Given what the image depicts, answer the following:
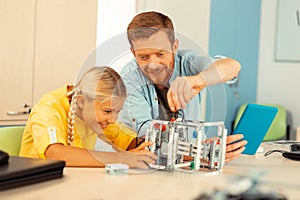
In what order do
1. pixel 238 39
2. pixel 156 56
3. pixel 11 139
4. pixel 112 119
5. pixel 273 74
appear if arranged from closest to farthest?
1. pixel 156 56
2. pixel 112 119
3. pixel 11 139
4. pixel 238 39
5. pixel 273 74

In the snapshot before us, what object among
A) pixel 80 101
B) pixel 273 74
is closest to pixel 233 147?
pixel 80 101

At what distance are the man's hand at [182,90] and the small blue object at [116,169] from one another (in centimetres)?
23

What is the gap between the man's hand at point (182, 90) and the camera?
1541 millimetres

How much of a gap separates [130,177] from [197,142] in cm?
22

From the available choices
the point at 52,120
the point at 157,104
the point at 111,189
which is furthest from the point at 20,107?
the point at 111,189

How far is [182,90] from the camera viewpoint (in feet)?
5.08

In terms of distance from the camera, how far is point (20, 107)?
122 inches

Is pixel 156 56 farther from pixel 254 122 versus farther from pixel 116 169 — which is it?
pixel 254 122

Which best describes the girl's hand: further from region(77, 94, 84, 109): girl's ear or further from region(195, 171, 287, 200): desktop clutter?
region(195, 171, 287, 200): desktop clutter

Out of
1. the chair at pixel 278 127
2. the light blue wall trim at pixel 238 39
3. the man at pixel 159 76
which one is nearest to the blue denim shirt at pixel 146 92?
the man at pixel 159 76

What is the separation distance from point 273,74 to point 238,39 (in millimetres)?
587

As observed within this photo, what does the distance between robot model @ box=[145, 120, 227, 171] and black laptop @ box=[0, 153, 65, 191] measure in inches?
12.3

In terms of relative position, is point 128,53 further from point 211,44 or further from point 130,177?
point 211,44

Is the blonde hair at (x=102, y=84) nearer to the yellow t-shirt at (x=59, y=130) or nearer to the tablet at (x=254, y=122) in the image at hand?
the yellow t-shirt at (x=59, y=130)
